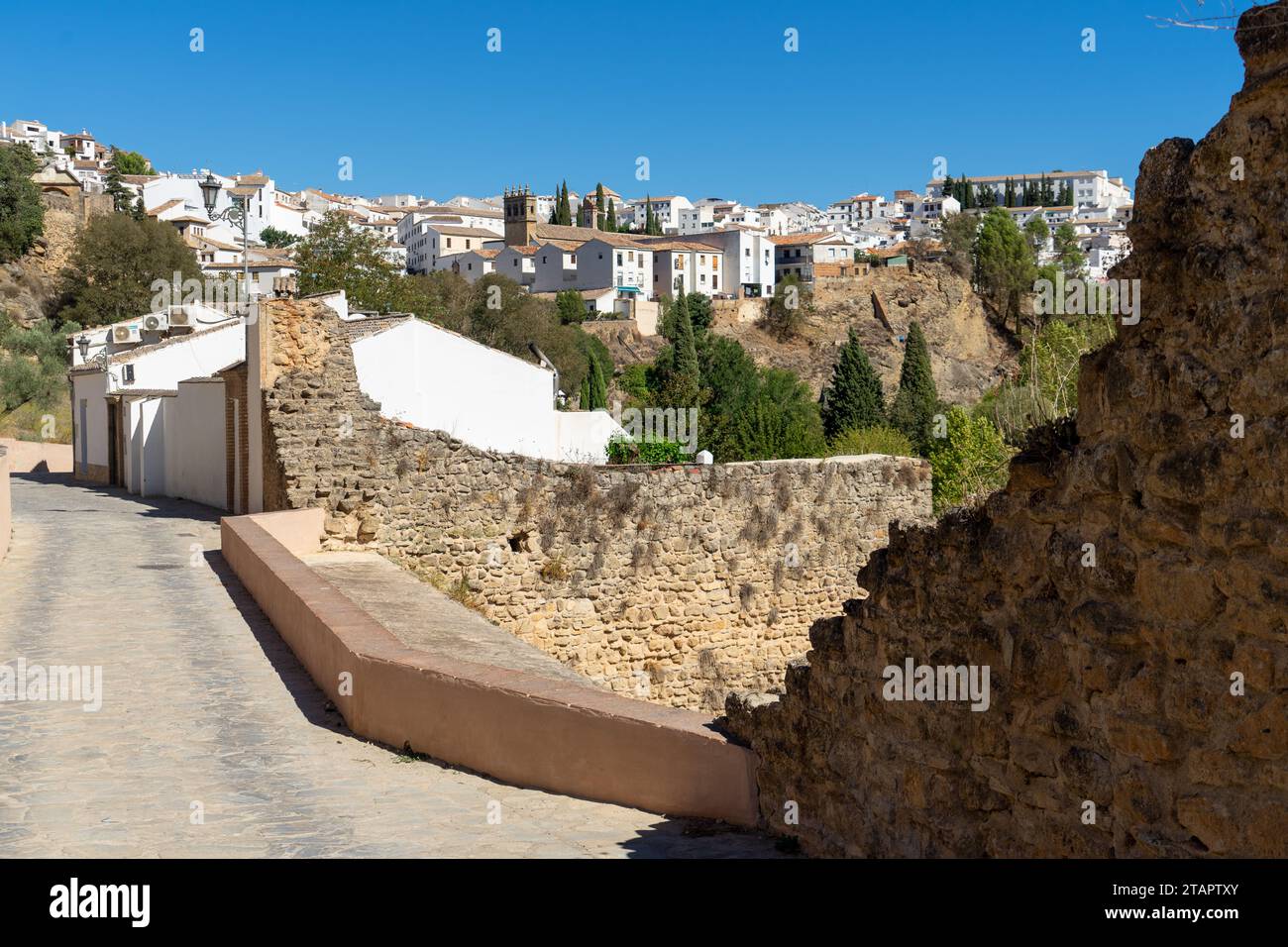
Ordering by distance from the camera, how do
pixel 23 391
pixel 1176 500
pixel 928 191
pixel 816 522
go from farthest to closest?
pixel 928 191
pixel 23 391
pixel 816 522
pixel 1176 500

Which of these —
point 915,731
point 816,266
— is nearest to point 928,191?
point 816,266

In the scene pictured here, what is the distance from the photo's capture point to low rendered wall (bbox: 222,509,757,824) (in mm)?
5621

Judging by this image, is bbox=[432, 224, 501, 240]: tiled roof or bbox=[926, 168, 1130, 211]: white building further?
bbox=[926, 168, 1130, 211]: white building

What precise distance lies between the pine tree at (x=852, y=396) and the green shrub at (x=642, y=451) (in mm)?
33076

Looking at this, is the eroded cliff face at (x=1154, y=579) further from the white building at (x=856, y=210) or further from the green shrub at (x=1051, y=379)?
the white building at (x=856, y=210)

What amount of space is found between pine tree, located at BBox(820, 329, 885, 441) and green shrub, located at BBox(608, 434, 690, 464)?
33.1m

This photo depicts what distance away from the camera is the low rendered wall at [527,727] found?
5621mm

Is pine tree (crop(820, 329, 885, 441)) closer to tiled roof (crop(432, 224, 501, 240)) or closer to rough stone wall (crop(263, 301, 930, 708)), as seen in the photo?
rough stone wall (crop(263, 301, 930, 708))

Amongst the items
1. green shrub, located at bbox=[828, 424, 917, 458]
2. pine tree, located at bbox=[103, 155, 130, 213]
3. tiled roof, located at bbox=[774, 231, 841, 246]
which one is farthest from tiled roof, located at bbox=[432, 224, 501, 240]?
green shrub, located at bbox=[828, 424, 917, 458]

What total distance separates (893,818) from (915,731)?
0.38 m

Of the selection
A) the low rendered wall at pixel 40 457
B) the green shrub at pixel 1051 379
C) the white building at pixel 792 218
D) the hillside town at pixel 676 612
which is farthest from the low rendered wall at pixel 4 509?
the white building at pixel 792 218

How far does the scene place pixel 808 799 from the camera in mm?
5230

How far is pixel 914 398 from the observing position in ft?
196
